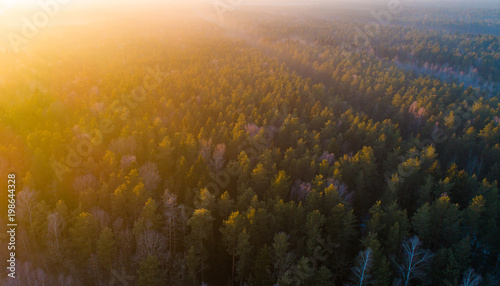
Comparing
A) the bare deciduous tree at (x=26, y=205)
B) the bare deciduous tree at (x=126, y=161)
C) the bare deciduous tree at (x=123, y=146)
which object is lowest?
the bare deciduous tree at (x=26, y=205)

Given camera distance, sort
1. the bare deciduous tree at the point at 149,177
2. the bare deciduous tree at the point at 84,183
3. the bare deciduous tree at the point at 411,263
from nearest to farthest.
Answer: the bare deciduous tree at the point at 411,263 → the bare deciduous tree at the point at 84,183 → the bare deciduous tree at the point at 149,177

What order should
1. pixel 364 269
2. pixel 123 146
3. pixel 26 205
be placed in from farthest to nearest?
pixel 123 146 < pixel 26 205 < pixel 364 269

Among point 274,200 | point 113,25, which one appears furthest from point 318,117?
point 113,25

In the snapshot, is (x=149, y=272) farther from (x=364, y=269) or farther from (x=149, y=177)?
(x=364, y=269)

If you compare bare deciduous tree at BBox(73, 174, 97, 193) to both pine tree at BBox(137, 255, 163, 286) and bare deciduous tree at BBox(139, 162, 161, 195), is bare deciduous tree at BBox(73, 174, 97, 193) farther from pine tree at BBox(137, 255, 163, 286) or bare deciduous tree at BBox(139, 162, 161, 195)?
pine tree at BBox(137, 255, 163, 286)

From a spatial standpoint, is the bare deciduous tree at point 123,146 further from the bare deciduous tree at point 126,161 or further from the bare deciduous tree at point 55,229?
the bare deciduous tree at point 55,229

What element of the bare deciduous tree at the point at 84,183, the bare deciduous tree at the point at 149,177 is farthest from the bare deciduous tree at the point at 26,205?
the bare deciduous tree at the point at 149,177

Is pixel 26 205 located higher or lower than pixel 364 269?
higher

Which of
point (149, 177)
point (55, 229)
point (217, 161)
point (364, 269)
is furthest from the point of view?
point (217, 161)

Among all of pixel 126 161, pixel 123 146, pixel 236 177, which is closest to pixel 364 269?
pixel 236 177
